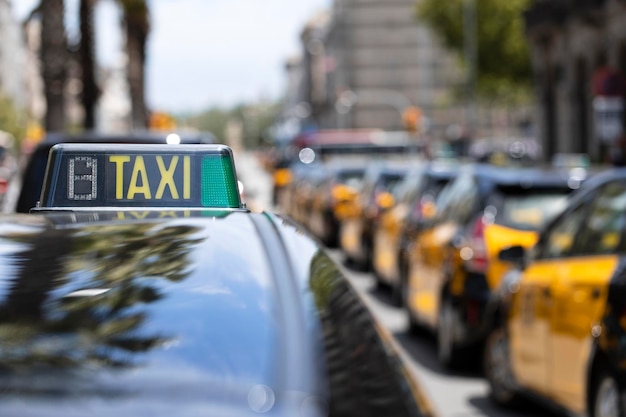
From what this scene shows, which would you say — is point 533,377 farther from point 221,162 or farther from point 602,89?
point 602,89

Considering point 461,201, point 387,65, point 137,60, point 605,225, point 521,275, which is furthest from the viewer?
point 387,65

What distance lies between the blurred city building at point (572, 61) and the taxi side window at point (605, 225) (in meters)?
36.6

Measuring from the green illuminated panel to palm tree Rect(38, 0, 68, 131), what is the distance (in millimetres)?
20989

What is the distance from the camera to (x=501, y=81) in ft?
310

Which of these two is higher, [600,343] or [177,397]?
[177,397]

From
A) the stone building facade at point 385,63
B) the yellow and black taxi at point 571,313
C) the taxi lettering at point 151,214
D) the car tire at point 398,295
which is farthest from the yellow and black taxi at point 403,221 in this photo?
the stone building facade at point 385,63

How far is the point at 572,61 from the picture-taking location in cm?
5841

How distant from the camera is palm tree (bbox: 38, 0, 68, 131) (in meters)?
25.8

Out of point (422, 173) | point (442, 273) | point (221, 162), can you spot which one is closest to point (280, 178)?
point (422, 173)

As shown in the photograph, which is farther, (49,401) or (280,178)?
(280,178)

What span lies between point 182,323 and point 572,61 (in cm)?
5657

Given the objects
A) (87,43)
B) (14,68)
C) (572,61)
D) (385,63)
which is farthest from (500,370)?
(14,68)

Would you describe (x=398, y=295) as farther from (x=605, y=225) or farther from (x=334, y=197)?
(x=334, y=197)

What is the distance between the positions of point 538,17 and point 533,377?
52.3m
